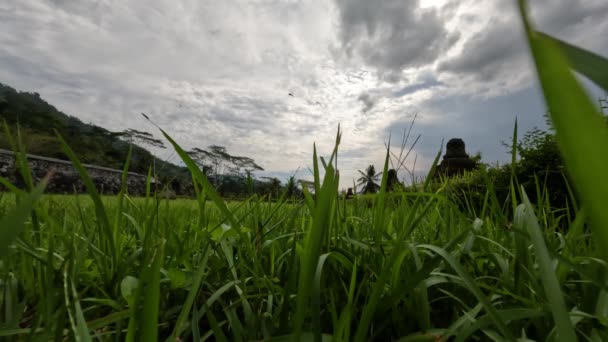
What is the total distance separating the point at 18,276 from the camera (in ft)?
3.31

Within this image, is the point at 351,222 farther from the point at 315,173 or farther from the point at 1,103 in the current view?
the point at 1,103

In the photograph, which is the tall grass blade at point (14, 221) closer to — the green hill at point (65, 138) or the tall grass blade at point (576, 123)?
the tall grass blade at point (576, 123)

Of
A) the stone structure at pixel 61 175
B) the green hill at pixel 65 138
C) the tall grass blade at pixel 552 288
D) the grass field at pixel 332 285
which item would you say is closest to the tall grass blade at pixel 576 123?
the grass field at pixel 332 285

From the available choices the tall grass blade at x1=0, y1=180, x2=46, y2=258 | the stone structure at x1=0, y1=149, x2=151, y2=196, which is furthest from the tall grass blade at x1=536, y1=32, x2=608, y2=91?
the stone structure at x1=0, y1=149, x2=151, y2=196

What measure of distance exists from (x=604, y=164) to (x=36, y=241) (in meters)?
1.55

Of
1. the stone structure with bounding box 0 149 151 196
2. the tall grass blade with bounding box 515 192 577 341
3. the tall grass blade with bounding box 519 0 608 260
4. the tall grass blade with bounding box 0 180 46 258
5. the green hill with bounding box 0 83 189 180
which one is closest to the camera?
the tall grass blade with bounding box 519 0 608 260

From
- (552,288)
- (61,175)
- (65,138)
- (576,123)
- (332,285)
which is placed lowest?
(332,285)

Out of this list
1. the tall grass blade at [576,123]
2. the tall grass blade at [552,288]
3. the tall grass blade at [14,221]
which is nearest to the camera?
the tall grass blade at [576,123]

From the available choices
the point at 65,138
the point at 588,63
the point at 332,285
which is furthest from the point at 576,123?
the point at 65,138

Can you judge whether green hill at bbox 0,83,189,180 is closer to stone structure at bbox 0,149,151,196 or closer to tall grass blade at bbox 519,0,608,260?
stone structure at bbox 0,149,151,196

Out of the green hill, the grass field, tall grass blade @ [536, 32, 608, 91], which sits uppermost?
the green hill

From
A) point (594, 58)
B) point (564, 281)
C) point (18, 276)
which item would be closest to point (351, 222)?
point (564, 281)

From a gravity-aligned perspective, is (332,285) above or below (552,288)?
below

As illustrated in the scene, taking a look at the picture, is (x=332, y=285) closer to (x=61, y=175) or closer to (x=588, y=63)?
(x=588, y=63)
